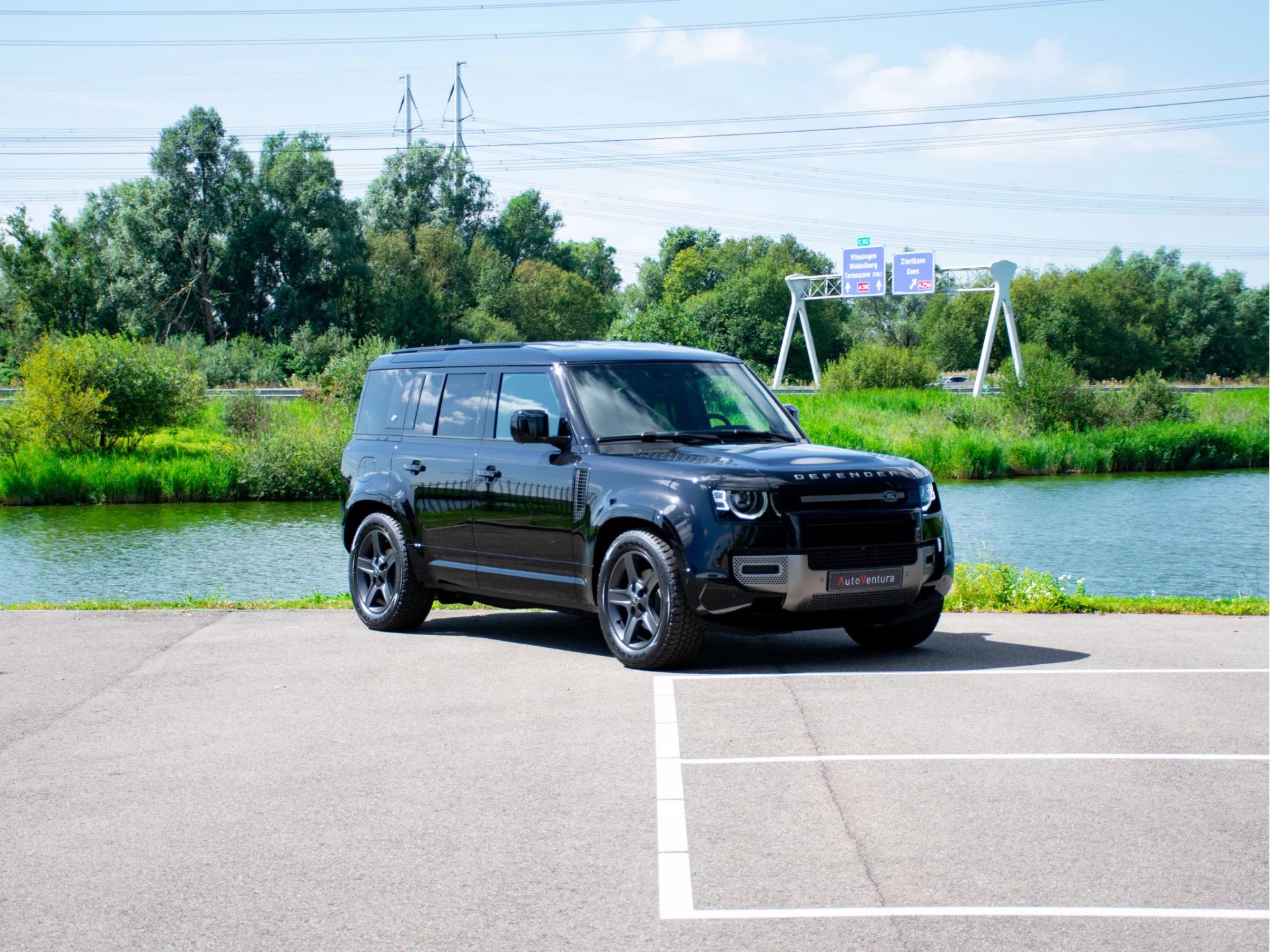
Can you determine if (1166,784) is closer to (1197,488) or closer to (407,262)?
(1197,488)

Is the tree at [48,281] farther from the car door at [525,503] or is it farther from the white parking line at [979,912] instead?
the white parking line at [979,912]

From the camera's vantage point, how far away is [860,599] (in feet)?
29.2

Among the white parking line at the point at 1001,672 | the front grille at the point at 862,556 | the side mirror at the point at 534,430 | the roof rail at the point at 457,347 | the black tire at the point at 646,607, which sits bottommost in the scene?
the white parking line at the point at 1001,672

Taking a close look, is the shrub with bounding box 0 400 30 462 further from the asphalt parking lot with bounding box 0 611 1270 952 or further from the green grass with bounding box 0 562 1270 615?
the asphalt parking lot with bounding box 0 611 1270 952

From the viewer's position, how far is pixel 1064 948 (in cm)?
427

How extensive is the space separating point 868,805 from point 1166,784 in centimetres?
140

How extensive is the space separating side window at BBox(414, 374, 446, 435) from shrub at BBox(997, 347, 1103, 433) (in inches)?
1605

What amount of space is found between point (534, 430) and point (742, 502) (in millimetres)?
1711

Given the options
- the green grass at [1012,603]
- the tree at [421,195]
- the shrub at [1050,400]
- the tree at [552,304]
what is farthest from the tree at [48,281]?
the green grass at [1012,603]

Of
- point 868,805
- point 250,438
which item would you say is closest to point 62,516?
point 250,438

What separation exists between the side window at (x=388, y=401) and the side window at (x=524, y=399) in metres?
1.12

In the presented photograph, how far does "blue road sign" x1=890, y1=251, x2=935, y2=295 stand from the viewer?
59781 mm

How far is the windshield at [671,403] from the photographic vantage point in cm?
979

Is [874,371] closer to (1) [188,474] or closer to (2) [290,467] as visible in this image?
(2) [290,467]
